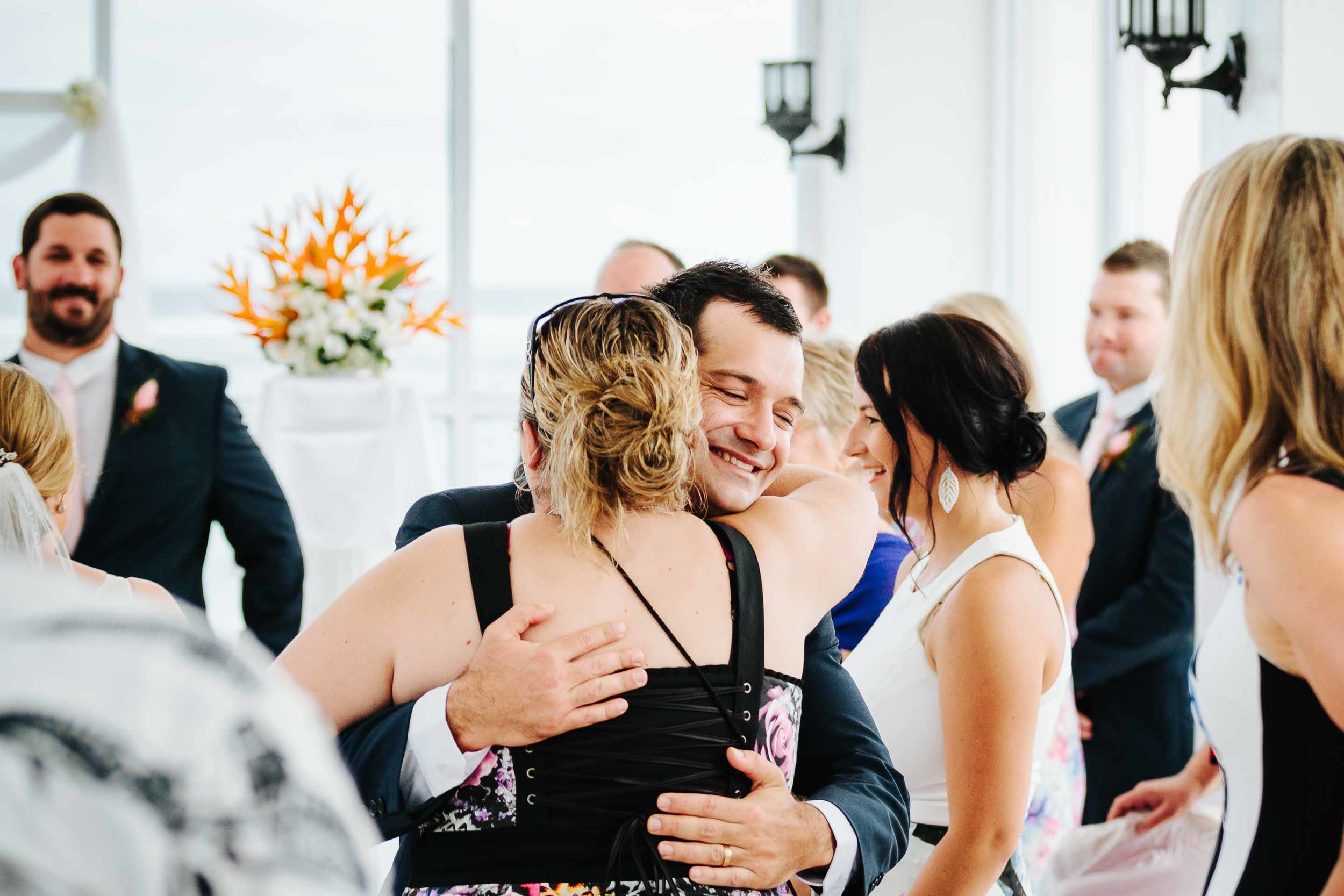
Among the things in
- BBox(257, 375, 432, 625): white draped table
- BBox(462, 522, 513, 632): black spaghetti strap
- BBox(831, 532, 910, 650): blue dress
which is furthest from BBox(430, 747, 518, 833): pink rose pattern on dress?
BBox(257, 375, 432, 625): white draped table

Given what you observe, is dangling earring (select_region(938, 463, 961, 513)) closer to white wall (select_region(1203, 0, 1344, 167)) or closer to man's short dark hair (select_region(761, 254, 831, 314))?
white wall (select_region(1203, 0, 1344, 167))

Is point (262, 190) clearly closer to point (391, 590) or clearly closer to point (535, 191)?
point (535, 191)

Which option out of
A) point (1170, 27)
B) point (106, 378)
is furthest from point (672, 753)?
point (1170, 27)

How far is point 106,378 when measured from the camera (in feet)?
9.96

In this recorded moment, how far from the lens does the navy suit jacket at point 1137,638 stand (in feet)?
10.4

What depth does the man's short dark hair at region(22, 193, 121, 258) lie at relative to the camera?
3107 millimetres

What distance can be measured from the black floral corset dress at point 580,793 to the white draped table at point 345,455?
3.09 meters

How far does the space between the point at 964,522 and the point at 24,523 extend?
1445mm

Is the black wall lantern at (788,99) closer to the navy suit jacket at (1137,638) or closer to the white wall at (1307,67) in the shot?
the navy suit jacket at (1137,638)

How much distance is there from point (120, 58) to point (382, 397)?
338 cm

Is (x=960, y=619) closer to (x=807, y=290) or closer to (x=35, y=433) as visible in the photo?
(x=35, y=433)

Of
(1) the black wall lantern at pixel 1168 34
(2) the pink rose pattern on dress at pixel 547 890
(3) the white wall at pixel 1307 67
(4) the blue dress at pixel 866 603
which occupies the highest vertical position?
(1) the black wall lantern at pixel 1168 34

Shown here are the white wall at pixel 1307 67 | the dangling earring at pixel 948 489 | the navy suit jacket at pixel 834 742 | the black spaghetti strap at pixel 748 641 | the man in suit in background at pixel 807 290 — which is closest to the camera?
the black spaghetti strap at pixel 748 641

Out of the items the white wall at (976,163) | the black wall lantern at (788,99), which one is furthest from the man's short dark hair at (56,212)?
the black wall lantern at (788,99)
